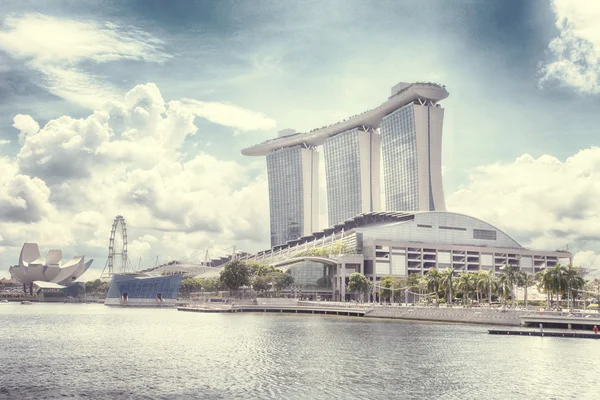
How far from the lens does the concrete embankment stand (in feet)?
351

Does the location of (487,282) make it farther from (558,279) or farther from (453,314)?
(558,279)

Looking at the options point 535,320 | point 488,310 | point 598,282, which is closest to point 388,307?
point 488,310

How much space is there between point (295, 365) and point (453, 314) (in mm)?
62941

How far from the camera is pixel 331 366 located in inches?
2371

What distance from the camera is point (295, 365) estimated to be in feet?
201

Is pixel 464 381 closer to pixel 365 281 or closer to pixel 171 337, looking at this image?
pixel 171 337

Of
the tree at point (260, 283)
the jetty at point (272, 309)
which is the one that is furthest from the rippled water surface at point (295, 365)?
the tree at point (260, 283)

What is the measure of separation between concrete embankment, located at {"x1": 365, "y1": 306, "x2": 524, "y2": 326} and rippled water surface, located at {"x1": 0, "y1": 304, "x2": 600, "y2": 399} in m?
14.0

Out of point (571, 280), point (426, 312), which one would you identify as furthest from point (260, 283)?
point (571, 280)

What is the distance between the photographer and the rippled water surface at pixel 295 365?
48.4 metres

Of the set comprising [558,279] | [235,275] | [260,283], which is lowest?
[260,283]

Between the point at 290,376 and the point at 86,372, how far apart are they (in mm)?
17836

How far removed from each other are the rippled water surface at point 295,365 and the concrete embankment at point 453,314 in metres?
14.0

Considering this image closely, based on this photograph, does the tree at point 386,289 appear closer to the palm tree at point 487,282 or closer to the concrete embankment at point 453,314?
the palm tree at point 487,282
